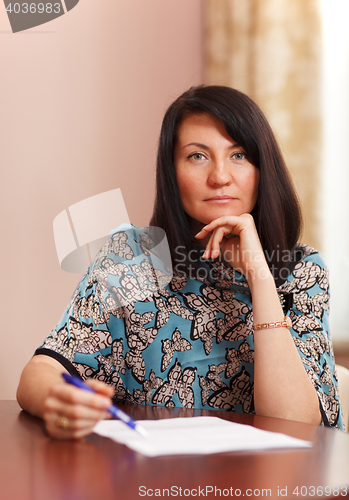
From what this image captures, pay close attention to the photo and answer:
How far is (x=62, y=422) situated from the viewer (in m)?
0.70

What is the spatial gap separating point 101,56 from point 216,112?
0.98 meters

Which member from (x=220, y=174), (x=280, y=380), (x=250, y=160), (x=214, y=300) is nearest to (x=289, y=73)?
(x=250, y=160)

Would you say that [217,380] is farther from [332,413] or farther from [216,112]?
[216,112]

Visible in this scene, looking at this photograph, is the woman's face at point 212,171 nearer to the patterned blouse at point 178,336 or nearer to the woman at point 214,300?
the woman at point 214,300

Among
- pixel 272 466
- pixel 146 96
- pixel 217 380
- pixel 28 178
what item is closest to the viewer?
pixel 272 466

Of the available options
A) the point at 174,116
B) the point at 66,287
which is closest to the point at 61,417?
the point at 174,116

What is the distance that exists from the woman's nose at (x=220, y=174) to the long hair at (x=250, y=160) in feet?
0.26

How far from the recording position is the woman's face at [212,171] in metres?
1.31

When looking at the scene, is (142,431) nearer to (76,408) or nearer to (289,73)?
(76,408)

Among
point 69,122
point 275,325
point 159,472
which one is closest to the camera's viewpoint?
point 159,472

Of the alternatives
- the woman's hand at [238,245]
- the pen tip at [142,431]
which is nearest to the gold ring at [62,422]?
the pen tip at [142,431]

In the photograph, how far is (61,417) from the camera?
0.70 m

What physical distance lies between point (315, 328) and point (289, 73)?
1213 millimetres

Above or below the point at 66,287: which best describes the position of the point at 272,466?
below
